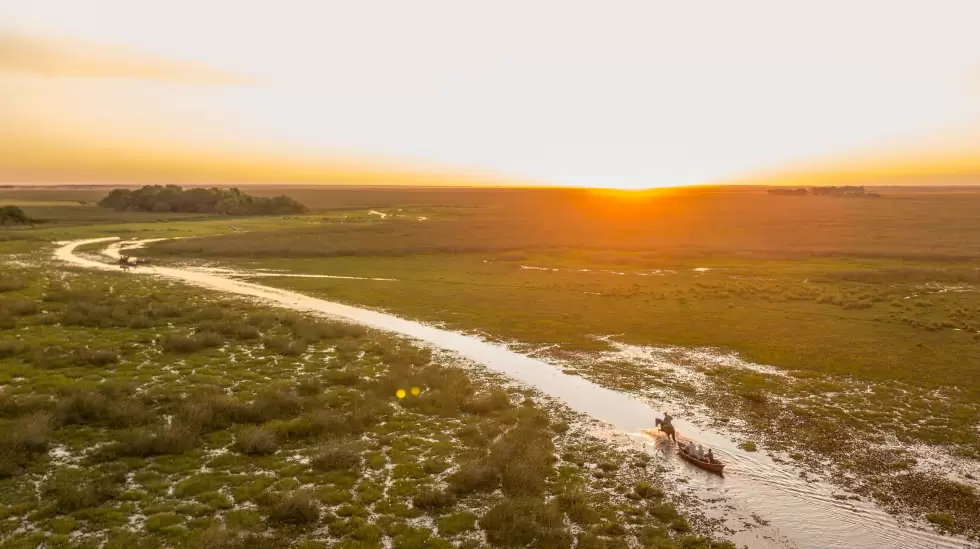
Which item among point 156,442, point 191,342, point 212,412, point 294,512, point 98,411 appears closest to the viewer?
point 294,512

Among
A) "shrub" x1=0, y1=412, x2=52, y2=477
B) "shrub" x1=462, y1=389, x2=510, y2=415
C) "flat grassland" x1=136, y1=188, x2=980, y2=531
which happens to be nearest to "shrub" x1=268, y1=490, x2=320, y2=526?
"shrub" x1=0, y1=412, x2=52, y2=477

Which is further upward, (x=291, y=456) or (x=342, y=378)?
(x=342, y=378)

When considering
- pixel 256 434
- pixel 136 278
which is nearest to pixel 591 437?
pixel 256 434

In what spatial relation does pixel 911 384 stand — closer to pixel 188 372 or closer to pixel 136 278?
pixel 188 372

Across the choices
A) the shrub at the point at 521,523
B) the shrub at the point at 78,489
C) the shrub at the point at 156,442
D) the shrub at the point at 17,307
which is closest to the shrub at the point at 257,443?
the shrub at the point at 156,442

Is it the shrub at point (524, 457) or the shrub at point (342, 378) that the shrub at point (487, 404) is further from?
the shrub at point (342, 378)

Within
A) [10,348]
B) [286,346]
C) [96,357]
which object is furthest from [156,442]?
[10,348]

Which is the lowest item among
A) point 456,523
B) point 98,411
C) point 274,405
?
point 456,523

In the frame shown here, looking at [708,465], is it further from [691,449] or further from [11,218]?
[11,218]
